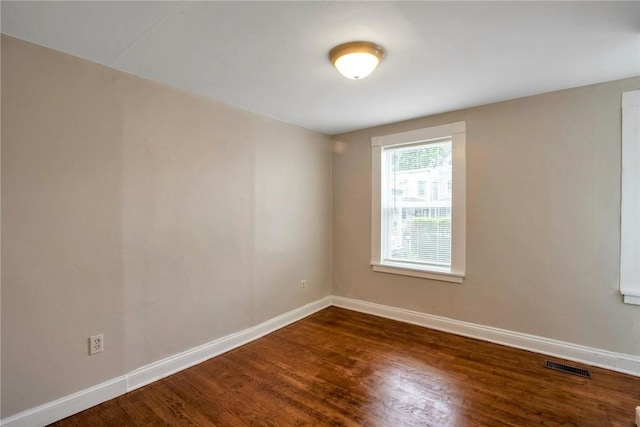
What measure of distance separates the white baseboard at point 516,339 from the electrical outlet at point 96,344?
2.74 metres

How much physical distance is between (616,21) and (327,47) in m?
1.60

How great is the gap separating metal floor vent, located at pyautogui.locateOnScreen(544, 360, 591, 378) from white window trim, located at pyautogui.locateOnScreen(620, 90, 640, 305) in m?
0.65

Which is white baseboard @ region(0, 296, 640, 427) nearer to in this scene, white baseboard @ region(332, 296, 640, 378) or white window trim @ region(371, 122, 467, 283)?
white baseboard @ region(332, 296, 640, 378)

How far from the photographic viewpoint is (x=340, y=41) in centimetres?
185

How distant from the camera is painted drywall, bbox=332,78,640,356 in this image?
2.47 m

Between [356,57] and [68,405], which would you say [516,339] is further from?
[68,405]

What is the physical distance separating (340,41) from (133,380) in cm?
276

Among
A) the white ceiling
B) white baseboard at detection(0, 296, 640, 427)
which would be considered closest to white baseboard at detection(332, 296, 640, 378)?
white baseboard at detection(0, 296, 640, 427)

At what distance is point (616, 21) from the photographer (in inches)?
65.8

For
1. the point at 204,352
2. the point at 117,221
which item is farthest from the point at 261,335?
the point at 117,221

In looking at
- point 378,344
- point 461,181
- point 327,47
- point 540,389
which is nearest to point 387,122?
point 461,181

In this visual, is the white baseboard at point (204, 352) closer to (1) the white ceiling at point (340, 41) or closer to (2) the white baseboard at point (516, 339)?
(2) the white baseboard at point (516, 339)

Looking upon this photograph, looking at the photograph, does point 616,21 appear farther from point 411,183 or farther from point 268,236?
point 268,236

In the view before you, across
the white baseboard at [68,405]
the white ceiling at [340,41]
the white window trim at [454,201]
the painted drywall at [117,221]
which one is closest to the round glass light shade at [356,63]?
the white ceiling at [340,41]
